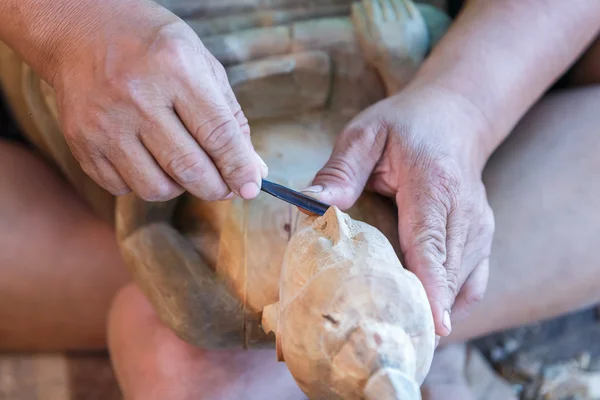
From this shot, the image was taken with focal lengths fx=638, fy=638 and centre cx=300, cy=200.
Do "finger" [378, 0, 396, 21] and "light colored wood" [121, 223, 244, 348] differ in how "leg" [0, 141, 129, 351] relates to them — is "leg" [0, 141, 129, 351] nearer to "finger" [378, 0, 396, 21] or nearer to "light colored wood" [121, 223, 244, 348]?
"light colored wood" [121, 223, 244, 348]

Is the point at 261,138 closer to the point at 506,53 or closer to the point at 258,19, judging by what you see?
the point at 258,19

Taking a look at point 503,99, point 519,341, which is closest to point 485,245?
point 503,99

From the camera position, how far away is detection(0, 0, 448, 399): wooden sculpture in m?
0.70

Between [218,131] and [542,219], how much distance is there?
55 cm

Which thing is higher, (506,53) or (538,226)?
(506,53)

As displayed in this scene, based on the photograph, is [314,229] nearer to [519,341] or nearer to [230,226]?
[230,226]

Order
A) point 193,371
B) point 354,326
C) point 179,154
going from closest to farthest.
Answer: point 354,326, point 179,154, point 193,371

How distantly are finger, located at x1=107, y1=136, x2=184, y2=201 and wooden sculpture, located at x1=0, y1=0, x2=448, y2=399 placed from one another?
0.12m

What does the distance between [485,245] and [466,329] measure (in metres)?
0.25

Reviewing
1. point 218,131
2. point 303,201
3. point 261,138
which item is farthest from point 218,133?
point 261,138

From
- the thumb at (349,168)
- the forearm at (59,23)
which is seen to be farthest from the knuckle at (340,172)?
the forearm at (59,23)

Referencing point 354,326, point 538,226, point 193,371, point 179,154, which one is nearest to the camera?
point 354,326

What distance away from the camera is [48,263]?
38.5 inches

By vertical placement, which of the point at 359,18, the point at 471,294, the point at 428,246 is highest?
the point at 359,18
